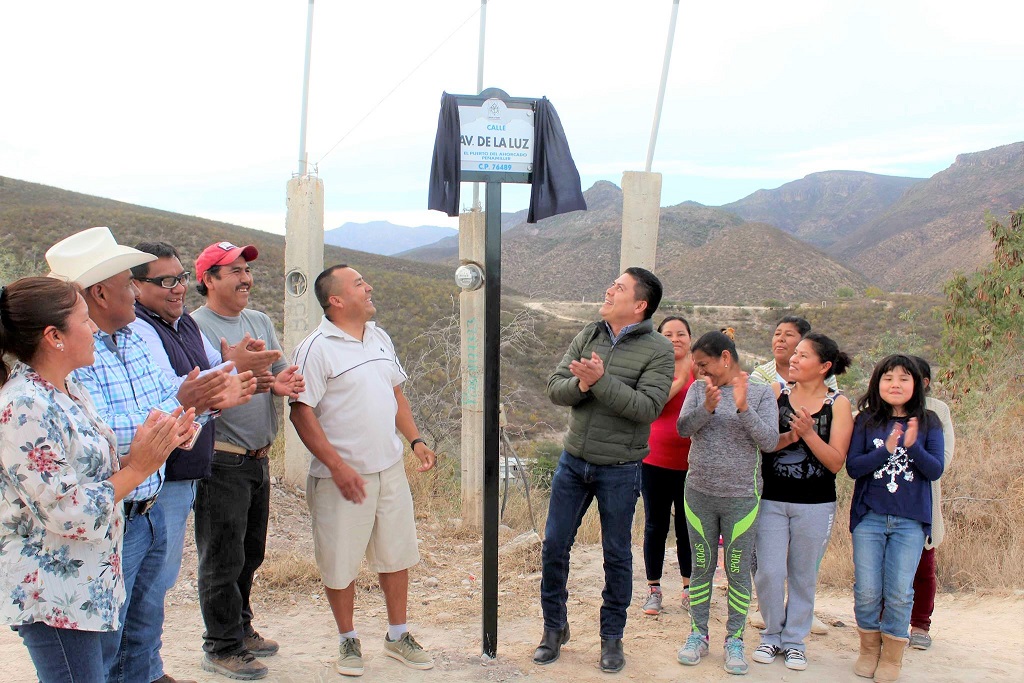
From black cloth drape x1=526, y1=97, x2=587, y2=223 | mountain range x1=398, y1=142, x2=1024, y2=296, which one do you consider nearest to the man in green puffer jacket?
black cloth drape x1=526, y1=97, x2=587, y2=223

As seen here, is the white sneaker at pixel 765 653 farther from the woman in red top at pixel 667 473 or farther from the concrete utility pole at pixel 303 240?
the concrete utility pole at pixel 303 240

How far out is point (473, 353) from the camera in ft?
21.4

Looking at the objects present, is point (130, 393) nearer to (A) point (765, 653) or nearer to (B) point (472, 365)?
(A) point (765, 653)

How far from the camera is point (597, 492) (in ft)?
13.7

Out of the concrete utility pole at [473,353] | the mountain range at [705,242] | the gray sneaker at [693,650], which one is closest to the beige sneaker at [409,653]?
the gray sneaker at [693,650]

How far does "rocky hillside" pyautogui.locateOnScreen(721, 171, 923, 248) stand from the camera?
80000mm

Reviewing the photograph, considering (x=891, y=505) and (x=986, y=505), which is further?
(x=986, y=505)

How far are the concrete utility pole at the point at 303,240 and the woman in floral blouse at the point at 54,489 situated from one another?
13.9 ft

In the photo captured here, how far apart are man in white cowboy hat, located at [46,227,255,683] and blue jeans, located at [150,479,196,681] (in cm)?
7

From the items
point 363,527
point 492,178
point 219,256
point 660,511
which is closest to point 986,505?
point 660,511

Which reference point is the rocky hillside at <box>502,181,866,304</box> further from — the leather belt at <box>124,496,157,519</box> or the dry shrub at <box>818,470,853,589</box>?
the leather belt at <box>124,496,157,519</box>

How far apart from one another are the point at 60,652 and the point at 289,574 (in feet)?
10.2

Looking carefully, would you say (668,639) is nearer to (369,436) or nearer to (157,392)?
(369,436)

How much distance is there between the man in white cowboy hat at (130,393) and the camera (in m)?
2.87
